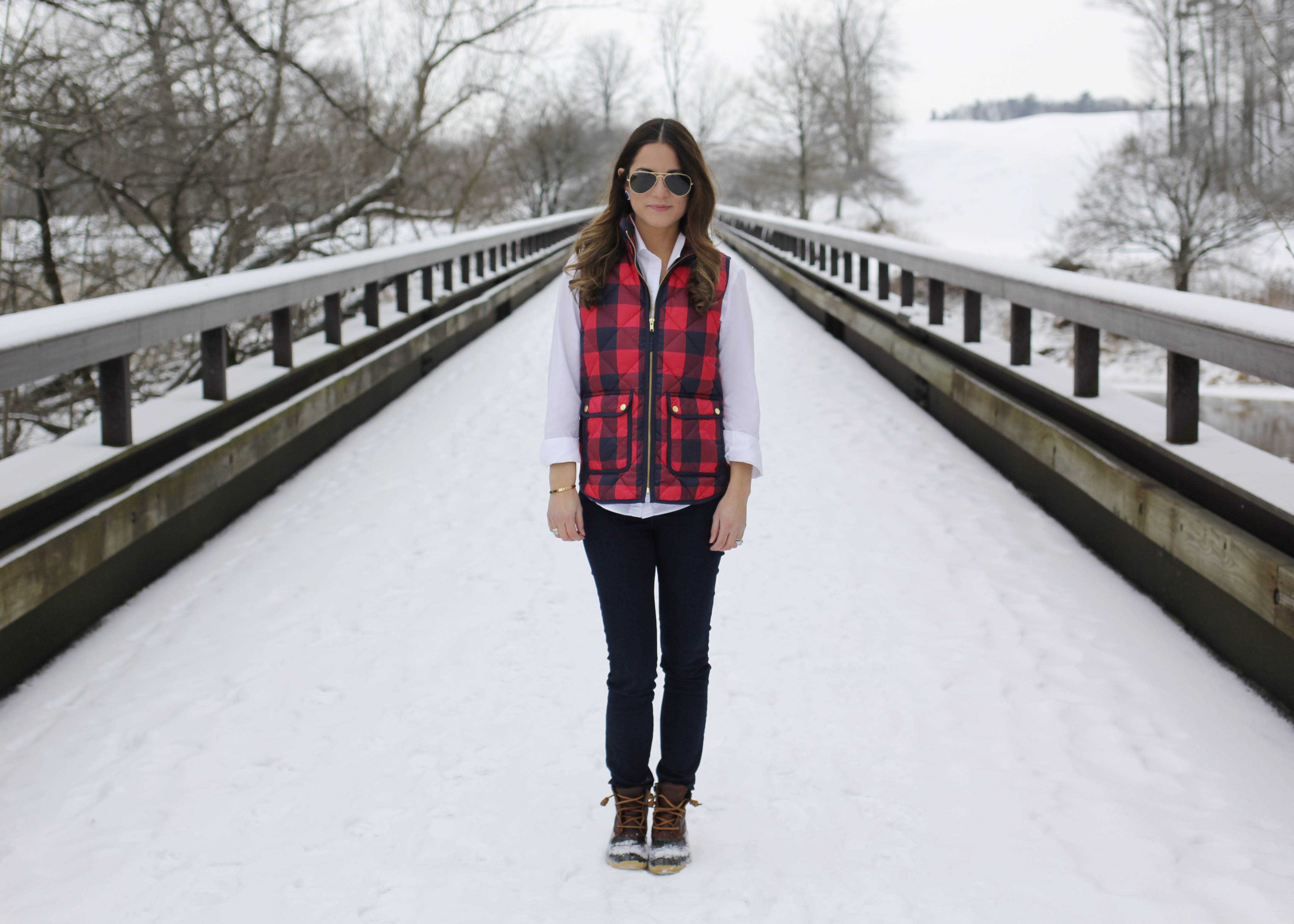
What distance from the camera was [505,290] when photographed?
1365cm

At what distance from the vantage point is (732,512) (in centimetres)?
250

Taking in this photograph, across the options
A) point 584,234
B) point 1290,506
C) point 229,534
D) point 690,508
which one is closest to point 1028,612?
point 1290,506

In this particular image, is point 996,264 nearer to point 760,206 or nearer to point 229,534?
point 229,534

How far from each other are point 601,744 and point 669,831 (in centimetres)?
67

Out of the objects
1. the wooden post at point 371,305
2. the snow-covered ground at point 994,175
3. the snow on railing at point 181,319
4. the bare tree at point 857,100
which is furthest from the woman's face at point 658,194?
the bare tree at point 857,100

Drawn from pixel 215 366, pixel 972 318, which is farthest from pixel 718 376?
pixel 972 318

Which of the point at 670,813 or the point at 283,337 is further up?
the point at 283,337

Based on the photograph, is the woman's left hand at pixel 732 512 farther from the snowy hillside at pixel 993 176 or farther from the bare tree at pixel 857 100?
the bare tree at pixel 857 100

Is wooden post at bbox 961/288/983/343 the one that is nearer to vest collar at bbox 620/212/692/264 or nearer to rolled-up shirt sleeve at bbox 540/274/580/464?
vest collar at bbox 620/212/692/264

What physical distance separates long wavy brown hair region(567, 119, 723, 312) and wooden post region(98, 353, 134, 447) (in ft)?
8.28

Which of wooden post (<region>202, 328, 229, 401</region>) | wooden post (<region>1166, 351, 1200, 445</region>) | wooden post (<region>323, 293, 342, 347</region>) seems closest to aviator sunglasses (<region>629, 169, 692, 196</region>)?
wooden post (<region>1166, 351, 1200, 445</region>)

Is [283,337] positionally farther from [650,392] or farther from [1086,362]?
[650,392]

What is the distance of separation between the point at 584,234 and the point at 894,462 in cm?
411

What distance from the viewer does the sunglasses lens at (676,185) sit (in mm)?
2502
